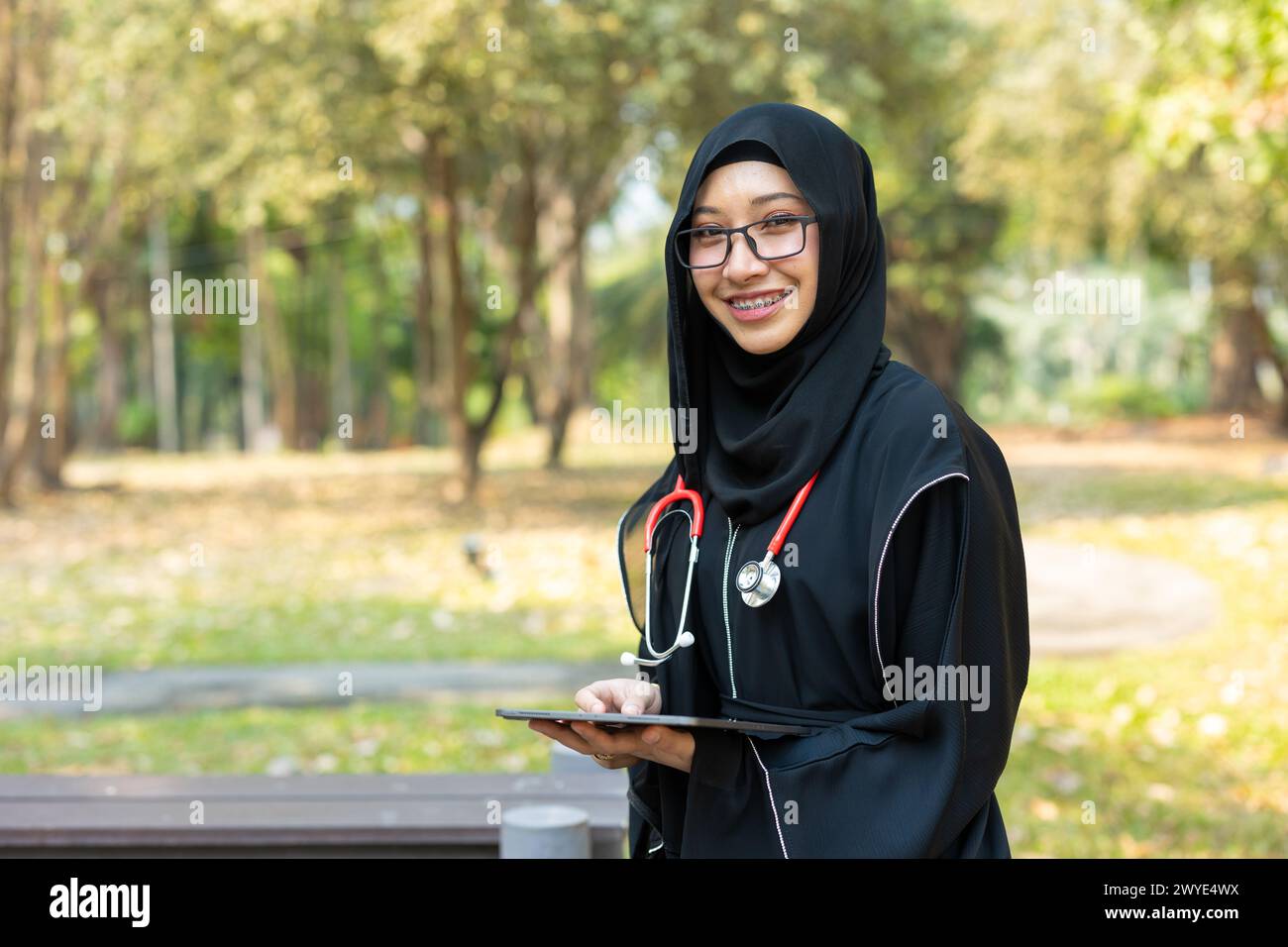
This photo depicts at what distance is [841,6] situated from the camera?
1489 centimetres

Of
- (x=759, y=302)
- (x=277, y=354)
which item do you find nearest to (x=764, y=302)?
(x=759, y=302)

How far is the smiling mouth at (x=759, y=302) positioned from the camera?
2135 mm

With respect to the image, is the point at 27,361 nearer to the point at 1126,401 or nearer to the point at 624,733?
the point at 624,733

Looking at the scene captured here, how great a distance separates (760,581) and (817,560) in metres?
0.09

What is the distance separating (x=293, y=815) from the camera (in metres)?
3.71

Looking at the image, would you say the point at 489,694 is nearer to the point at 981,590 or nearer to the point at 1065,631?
the point at 1065,631

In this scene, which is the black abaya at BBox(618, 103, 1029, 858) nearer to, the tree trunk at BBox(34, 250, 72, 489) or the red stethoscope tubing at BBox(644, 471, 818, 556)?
the red stethoscope tubing at BBox(644, 471, 818, 556)

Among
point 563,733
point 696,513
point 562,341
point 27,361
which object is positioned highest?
point 562,341

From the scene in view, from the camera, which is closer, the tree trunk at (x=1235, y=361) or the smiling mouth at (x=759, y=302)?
the smiling mouth at (x=759, y=302)

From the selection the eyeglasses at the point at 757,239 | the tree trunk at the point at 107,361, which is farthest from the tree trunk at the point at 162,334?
the eyeglasses at the point at 757,239

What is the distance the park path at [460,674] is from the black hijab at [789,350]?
5.81 meters

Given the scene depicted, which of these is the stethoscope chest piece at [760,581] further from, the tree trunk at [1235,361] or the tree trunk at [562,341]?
the tree trunk at [1235,361]

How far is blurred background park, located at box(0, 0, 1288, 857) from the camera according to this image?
7.09 meters

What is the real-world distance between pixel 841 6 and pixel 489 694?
9708mm
